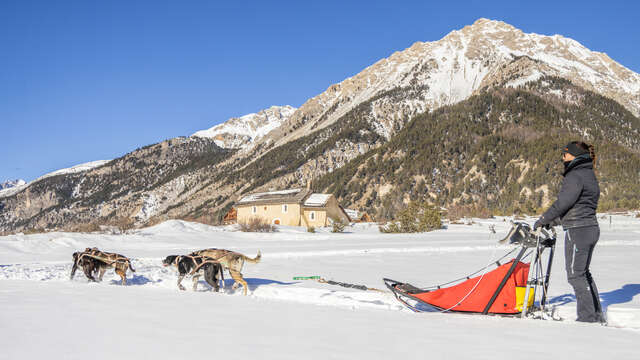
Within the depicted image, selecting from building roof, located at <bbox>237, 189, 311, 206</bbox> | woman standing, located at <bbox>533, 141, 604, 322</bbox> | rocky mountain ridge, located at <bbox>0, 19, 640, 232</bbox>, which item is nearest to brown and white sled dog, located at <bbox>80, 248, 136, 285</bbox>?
woman standing, located at <bbox>533, 141, 604, 322</bbox>

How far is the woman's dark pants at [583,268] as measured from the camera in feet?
16.6

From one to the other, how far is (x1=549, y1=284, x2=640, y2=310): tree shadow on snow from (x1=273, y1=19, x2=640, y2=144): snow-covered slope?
95.8m

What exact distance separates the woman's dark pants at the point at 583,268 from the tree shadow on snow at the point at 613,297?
1.21 meters

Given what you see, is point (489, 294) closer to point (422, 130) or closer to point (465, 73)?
point (422, 130)

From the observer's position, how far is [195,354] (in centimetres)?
373

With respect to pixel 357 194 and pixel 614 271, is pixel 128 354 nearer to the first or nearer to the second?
pixel 614 271

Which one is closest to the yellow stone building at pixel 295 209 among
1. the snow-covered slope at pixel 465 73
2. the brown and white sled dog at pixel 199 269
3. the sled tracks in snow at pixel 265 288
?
the sled tracks in snow at pixel 265 288

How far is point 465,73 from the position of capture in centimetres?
12594

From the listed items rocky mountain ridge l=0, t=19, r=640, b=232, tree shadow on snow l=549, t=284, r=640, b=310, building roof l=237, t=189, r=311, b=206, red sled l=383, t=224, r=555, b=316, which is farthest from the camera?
rocky mountain ridge l=0, t=19, r=640, b=232

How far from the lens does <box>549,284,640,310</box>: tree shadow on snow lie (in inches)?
253

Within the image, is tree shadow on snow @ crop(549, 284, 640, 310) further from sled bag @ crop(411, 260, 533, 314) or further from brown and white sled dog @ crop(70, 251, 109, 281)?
brown and white sled dog @ crop(70, 251, 109, 281)

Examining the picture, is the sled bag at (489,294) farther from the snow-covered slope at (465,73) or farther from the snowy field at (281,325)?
the snow-covered slope at (465,73)

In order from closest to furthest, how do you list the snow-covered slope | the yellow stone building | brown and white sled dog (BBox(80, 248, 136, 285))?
brown and white sled dog (BBox(80, 248, 136, 285)) < the yellow stone building < the snow-covered slope

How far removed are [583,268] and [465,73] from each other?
130 m
